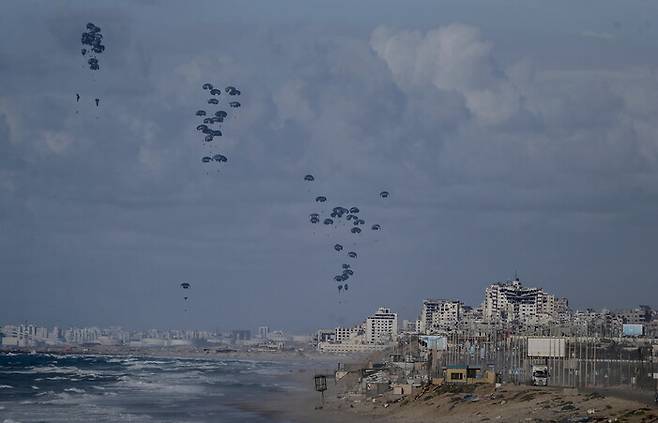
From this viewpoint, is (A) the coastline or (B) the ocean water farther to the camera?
(B) the ocean water

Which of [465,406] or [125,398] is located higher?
[465,406]

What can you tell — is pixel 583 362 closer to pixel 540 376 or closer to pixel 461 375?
pixel 461 375

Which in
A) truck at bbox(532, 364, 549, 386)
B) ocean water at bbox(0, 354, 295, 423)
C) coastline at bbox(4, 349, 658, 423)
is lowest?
ocean water at bbox(0, 354, 295, 423)

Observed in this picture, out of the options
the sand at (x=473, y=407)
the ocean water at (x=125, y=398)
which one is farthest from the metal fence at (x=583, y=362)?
the ocean water at (x=125, y=398)

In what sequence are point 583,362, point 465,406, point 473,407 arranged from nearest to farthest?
point 473,407 < point 465,406 < point 583,362

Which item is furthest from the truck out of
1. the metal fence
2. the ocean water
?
the ocean water

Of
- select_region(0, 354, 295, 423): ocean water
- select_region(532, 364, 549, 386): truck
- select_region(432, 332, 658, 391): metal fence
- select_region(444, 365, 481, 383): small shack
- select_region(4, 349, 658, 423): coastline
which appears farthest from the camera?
select_region(444, 365, 481, 383): small shack

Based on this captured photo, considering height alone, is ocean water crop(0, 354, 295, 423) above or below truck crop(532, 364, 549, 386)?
below

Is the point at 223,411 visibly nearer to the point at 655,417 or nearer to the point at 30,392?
the point at 30,392

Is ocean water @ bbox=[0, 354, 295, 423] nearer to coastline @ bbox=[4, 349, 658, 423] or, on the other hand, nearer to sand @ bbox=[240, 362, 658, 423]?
coastline @ bbox=[4, 349, 658, 423]

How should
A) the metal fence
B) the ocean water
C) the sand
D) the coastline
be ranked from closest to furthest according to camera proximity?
the sand → the coastline → the ocean water → the metal fence

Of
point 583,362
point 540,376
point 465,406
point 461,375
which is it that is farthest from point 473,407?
point 583,362
